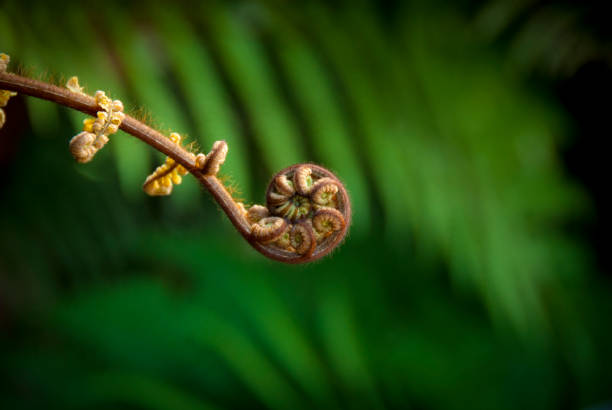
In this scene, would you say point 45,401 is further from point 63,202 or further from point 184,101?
point 184,101

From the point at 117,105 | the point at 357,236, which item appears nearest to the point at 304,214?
the point at 117,105

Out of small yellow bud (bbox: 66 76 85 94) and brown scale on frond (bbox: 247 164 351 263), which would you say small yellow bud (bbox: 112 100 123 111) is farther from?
brown scale on frond (bbox: 247 164 351 263)

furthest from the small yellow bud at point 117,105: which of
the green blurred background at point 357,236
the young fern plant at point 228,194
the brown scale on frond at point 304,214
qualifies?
the green blurred background at point 357,236

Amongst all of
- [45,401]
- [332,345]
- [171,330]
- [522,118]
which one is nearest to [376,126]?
[522,118]

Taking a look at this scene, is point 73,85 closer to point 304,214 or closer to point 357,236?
point 304,214

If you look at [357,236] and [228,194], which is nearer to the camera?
[228,194]

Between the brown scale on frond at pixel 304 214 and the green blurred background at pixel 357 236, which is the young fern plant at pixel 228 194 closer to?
the brown scale on frond at pixel 304 214

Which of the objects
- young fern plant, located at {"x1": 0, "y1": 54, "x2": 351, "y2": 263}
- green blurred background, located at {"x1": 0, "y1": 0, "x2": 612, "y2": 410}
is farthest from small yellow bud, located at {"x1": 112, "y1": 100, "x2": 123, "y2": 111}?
green blurred background, located at {"x1": 0, "y1": 0, "x2": 612, "y2": 410}
